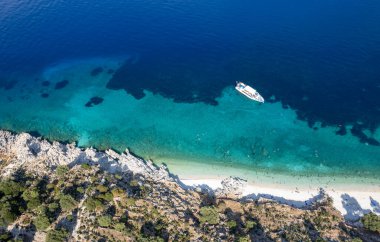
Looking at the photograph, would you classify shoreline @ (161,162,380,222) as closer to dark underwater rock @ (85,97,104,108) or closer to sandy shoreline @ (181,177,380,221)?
sandy shoreline @ (181,177,380,221)

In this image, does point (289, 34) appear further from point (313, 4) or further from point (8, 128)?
point (8, 128)

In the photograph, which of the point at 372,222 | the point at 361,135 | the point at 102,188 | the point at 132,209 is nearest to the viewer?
the point at 132,209

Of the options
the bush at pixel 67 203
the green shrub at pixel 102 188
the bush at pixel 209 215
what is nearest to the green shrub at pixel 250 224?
the bush at pixel 209 215

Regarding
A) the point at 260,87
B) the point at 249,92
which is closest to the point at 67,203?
the point at 249,92

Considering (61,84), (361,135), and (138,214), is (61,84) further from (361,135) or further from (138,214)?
(361,135)

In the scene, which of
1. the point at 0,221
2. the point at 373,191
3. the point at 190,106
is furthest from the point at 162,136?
the point at 373,191

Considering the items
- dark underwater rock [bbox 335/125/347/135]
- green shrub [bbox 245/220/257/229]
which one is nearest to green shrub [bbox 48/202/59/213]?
green shrub [bbox 245/220/257/229]
